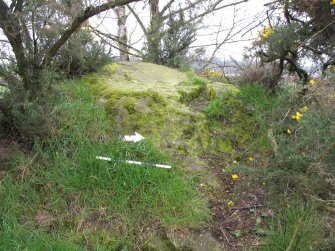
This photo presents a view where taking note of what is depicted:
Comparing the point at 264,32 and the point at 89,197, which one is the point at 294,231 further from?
the point at 264,32

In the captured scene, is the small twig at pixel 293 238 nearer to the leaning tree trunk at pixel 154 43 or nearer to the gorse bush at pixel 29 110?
A: the gorse bush at pixel 29 110

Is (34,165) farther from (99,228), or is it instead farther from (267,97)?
(267,97)

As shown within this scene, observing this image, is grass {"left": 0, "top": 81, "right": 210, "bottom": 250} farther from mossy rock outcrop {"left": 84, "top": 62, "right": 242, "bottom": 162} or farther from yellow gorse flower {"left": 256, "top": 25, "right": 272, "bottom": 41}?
yellow gorse flower {"left": 256, "top": 25, "right": 272, "bottom": 41}

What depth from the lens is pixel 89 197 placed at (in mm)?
3217

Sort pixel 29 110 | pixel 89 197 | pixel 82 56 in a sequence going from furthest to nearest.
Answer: pixel 82 56
pixel 29 110
pixel 89 197

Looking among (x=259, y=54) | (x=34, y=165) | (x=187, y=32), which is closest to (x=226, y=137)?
(x=259, y=54)

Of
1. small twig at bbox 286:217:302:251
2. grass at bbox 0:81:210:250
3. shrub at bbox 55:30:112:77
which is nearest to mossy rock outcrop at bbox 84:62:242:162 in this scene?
shrub at bbox 55:30:112:77

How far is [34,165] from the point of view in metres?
3.42

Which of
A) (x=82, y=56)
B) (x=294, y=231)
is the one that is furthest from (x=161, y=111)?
(x=294, y=231)

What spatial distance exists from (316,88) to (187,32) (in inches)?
182

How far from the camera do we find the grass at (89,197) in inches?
116

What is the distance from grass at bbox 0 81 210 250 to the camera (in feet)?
9.71

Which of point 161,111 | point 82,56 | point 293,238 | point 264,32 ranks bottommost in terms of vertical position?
point 293,238

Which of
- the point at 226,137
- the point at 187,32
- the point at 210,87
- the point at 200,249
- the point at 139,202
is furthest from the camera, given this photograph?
the point at 187,32
